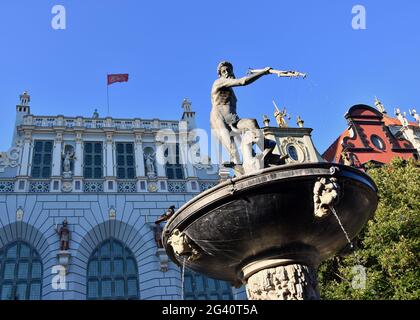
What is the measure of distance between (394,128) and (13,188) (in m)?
28.0

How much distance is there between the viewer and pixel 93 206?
2459 centimetres

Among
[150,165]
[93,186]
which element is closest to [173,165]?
[150,165]

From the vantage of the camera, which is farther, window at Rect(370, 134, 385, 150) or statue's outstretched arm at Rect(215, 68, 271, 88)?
window at Rect(370, 134, 385, 150)

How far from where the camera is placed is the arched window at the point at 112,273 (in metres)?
22.8

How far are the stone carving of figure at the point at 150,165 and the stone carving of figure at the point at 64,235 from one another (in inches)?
234

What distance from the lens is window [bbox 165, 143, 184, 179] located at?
2758 cm

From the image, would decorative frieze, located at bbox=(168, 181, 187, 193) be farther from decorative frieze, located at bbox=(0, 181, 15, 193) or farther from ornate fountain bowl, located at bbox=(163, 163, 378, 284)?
ornate fountain bowl, located at bbox=(163, 163, 378, 284)

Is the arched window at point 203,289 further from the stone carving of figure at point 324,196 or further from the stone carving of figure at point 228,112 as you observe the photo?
the stone carving of figure at point 324,196

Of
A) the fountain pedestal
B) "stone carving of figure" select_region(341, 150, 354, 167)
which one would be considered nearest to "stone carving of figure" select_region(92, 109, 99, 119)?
"stone carving of figure" select_region(341, 150, 354, 167)

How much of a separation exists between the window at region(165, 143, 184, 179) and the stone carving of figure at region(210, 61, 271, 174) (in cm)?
1975

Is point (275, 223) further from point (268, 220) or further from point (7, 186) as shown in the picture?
point (7, 186)

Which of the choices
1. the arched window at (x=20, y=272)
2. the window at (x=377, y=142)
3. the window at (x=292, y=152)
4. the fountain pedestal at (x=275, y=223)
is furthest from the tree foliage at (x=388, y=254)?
the arched window at (x=20, y=272)

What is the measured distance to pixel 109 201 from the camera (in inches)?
984

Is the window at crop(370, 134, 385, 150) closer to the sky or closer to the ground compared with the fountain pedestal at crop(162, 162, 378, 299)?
closer to the sky
